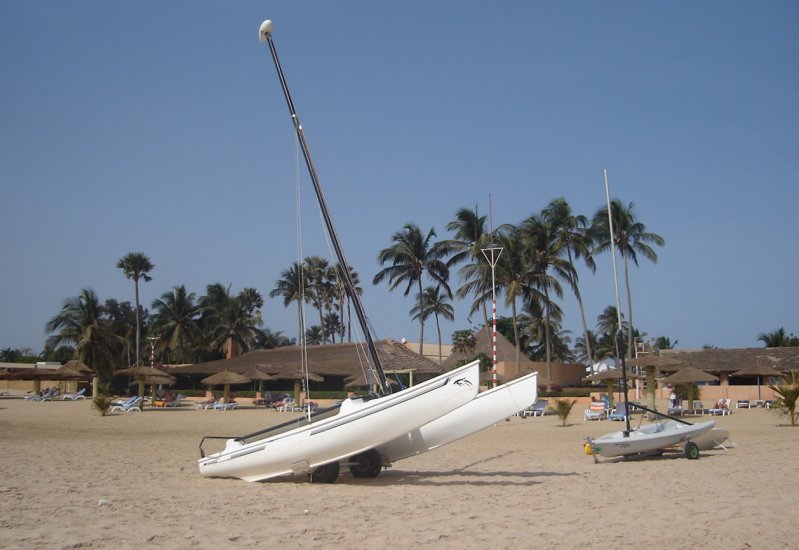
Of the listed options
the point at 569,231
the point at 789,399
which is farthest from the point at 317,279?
the point at 789,399

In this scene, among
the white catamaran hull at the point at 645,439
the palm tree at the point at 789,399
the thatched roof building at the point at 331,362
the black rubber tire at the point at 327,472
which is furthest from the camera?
the thatched roof building at the point at 331,362

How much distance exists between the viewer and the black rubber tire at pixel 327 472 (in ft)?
36.6

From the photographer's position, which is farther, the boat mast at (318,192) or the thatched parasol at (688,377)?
the thatched parasol at (688,377)

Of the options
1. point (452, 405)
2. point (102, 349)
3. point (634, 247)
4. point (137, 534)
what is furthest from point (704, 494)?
point (102, 349)

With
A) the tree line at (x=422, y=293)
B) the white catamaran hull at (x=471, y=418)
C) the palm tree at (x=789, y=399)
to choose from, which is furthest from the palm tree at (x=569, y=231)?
the white catamaran hull at (x=471, y=418)

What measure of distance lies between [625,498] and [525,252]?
36.4 metres

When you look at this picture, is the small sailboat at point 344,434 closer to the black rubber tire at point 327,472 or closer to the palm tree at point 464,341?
the black rubber tire at point 327,472

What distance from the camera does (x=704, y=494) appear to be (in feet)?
32.8

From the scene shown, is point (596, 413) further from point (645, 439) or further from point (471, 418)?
point (471, 418)

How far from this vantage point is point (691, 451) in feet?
45.4

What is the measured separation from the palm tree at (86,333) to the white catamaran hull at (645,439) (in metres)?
44.5

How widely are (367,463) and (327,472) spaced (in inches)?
29.3

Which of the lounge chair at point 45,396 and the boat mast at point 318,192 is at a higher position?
the boat mast at point 318,192

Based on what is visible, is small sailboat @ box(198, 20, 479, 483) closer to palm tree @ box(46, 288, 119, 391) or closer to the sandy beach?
the sandy beach
